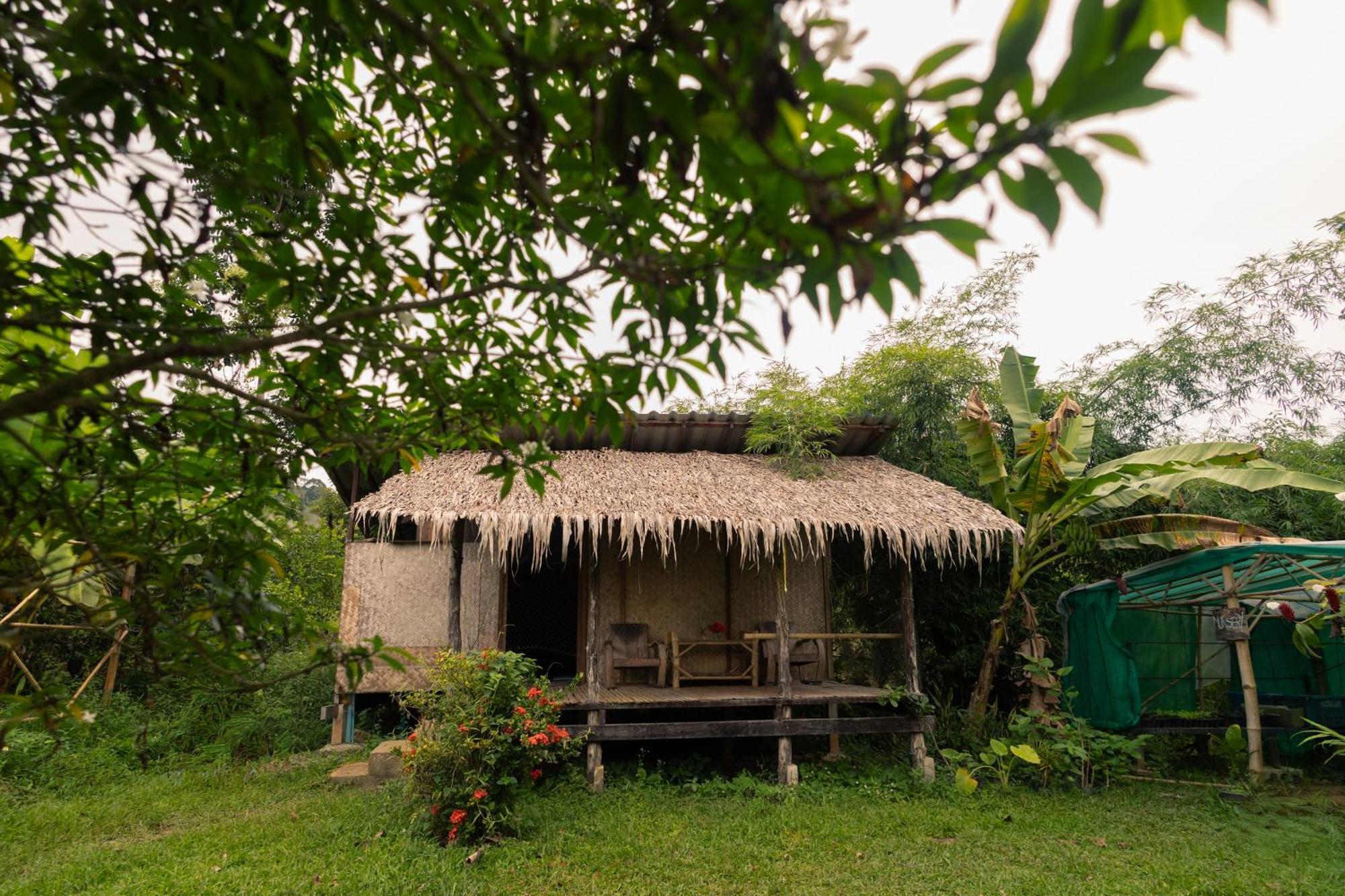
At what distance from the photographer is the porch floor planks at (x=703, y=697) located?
6836mm

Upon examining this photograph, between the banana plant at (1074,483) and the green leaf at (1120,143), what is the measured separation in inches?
283

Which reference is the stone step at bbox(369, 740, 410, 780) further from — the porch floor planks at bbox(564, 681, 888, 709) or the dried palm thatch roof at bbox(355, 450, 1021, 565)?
the dried palm thatch roof at bbox(355, 450, 1021, 565)

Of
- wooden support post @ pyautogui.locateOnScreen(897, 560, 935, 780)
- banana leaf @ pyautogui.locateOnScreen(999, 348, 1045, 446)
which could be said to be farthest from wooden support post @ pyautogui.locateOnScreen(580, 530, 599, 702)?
banana leaf @ pyautogui.locateOnScreen(999, 348, 1045, 446)

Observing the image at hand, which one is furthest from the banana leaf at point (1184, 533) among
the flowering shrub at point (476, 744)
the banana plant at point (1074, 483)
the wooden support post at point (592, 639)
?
the flowering shrub at point (476, 744)

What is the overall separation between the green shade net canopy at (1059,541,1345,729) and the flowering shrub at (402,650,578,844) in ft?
18.1

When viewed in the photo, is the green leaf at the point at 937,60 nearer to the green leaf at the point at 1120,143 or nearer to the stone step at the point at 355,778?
the green leaf at the point at 1120,143

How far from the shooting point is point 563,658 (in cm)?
1005

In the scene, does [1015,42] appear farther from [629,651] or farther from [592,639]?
[629,651]

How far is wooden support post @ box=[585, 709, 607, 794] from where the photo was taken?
6.66 meters

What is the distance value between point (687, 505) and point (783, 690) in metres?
2.03

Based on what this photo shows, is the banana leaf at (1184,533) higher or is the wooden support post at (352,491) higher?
the wooden support post at (352,491)

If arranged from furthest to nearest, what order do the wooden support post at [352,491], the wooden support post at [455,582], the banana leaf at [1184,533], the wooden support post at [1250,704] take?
the wooden support post at [352,491] → the banana leaf at [1184,533] → the wooden support post at [455,582] → the wooden support post at [1250,704]

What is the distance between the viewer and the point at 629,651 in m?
8.23

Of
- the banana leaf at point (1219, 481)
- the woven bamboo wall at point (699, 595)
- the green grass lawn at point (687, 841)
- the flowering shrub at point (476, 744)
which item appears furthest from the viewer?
the woven bamboo wall at point (699, 595)
